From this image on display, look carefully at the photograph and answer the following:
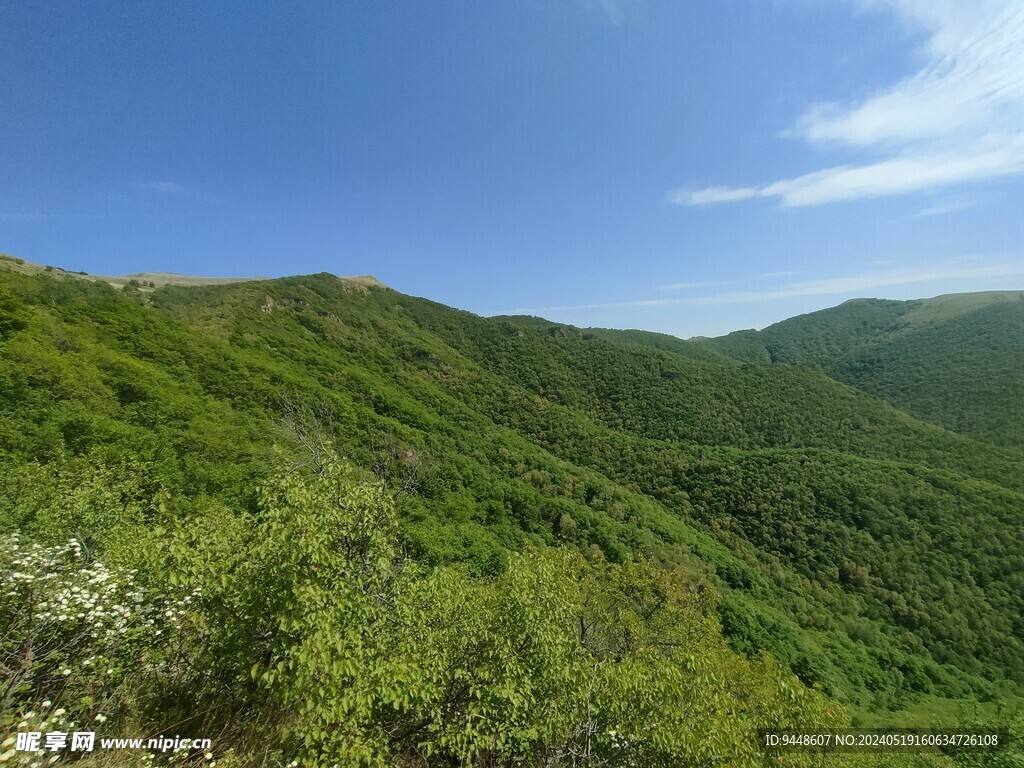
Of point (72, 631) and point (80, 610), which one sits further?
point (72, 631)

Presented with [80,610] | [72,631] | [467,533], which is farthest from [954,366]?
[72,631]

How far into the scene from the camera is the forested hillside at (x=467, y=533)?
296 inches

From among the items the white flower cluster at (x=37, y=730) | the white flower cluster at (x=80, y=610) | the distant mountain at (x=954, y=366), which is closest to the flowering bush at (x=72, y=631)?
the white flower cluster at (x=80, y=610)

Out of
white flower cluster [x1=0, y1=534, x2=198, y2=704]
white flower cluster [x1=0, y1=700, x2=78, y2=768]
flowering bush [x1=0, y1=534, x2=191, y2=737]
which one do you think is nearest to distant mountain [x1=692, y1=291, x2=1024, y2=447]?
white flower cluster [x1=0, y1=534, x2=198, y2=704]

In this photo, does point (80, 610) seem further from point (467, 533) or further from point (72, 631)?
point (467, 533)

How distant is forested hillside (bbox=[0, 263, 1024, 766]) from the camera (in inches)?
296

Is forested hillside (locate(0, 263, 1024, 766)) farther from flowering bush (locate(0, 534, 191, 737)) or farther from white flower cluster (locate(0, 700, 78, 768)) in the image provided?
white flower cluster (locate(0, 700, 78, 768))

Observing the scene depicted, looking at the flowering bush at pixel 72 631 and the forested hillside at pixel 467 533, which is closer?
the flowering bush at pixel 72 631

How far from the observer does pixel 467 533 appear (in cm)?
3988

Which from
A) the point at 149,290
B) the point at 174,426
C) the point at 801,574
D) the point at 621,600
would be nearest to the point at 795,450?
the point at 801,574

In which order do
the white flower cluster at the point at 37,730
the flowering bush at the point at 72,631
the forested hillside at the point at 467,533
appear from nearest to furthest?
the white flower cluster at the point at 37,730, the flowering bush at the point at 72,631, the forested hillside at the point at 467,533

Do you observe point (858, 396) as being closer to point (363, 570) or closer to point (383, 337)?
point (383, 337)

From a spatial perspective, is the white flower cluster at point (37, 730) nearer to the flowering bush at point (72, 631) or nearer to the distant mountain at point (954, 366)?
the flowering bush at point (72, 631)

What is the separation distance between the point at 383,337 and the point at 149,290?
4101 cm
